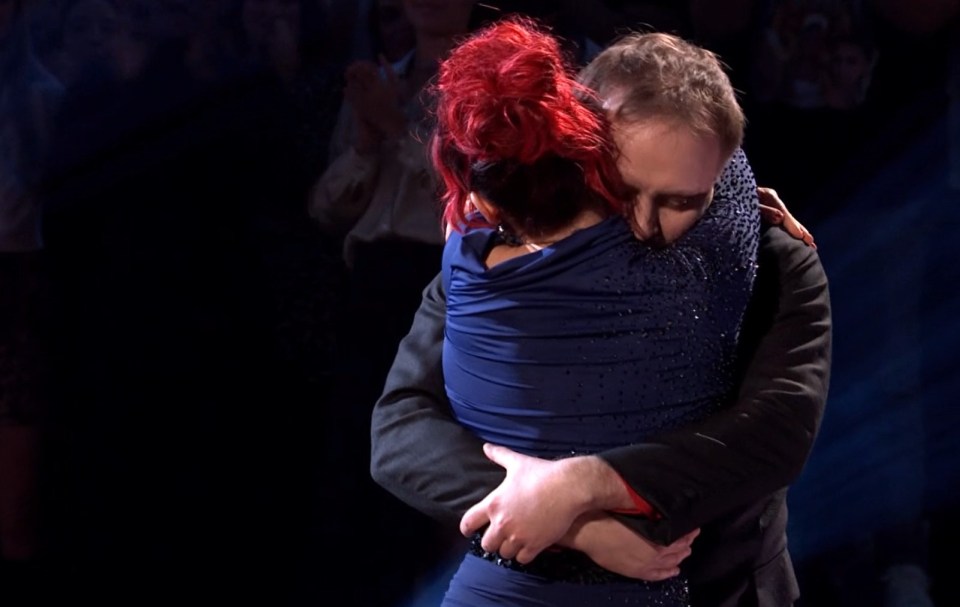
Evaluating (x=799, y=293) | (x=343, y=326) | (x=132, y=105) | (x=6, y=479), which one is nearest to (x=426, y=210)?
(x=343, y=326)

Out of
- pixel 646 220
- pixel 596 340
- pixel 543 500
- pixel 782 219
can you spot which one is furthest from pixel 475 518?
pixel 782 219

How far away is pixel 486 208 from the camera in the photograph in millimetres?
952

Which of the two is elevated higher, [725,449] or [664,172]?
[664,172]

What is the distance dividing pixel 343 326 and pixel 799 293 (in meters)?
1.35

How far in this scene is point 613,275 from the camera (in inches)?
36.4

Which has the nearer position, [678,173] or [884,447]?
[678,173]

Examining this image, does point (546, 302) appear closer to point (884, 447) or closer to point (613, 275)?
point (613, 275)

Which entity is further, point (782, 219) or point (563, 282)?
point (782, 219)

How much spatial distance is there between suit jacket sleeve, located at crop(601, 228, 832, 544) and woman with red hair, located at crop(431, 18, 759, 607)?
29 mm

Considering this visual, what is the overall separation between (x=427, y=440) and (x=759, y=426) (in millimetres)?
290

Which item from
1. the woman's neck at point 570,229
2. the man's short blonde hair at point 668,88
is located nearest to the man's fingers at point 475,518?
the woman's neck at point 570,229

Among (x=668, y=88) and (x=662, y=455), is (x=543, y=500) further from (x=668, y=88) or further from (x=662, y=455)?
(x=668, y=88)

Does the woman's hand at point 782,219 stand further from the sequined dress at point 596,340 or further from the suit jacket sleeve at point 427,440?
the suit jacket sleeve at point 427,440

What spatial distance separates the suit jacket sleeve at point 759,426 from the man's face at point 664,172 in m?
0.14
